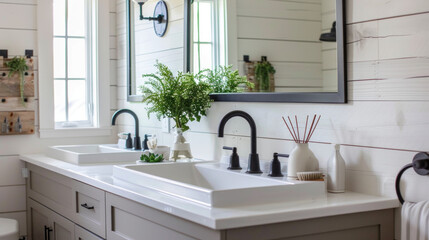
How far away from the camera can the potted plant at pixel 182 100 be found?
271cm

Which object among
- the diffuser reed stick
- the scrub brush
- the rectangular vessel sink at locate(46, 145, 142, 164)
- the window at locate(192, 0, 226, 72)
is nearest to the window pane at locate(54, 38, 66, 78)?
the rectangular vessel sink at locate(46, 145, 142, 164)

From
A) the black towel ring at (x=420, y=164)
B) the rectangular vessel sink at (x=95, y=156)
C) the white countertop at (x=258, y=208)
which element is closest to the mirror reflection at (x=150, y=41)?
the rectangular vessel sink at (x=95, y=156)

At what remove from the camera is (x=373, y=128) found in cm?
181

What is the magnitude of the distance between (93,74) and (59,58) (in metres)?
0.24

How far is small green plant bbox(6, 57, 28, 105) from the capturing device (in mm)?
3457

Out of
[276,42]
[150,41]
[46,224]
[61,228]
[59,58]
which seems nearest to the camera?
[276,42]

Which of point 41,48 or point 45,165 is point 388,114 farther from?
point 41,48

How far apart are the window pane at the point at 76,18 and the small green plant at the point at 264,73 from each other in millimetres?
1841

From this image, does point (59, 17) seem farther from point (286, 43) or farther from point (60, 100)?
point (286, 43)

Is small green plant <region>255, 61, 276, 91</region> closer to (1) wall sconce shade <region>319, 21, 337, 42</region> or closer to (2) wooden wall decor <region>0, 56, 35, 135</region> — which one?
(1) wall sconce shade <region>319, 21, 337, 42</region>

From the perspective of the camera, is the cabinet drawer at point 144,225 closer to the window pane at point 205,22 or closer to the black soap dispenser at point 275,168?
the black soap dispenser at point 275,168

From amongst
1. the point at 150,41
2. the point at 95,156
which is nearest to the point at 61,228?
the point at 95,156

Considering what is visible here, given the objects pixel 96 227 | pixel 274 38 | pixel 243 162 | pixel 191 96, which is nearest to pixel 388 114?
pixel 274 38

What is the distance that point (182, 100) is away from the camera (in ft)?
8.98
